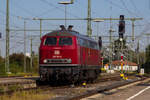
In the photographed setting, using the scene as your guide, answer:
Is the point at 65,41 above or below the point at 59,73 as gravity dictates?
above

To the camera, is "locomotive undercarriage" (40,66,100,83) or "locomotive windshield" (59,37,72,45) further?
"locomotive windshield" (59,37,72,45)

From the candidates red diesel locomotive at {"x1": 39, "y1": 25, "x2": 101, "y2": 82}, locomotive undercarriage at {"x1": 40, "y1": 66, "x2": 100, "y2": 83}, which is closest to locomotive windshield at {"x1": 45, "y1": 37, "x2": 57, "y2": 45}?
red diesel locomotive at {"x1": 39, "y1": 25, "x2": 101, "y2": 82}

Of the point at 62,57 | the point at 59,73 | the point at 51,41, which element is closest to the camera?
the point at 59,73

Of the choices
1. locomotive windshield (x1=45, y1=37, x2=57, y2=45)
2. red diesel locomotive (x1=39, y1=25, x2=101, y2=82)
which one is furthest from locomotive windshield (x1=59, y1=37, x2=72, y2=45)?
locomotive windshield (x1=45, y1=37, x2=57, y2=45)

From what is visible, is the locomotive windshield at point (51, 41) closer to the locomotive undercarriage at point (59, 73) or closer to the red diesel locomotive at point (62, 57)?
the red diesel locomotive at point (62, 57)

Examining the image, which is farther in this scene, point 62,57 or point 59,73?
point 62,57

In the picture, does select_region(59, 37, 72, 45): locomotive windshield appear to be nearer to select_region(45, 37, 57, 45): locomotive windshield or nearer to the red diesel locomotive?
the red diesel locomotive

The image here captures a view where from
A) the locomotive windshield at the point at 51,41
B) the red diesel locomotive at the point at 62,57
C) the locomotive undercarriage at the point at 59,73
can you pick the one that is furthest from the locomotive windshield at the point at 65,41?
the locomotive undercarriage at the point at 59,73

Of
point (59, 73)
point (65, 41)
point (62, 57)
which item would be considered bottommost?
point (59, 73)

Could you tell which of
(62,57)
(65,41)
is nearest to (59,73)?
(62,57)

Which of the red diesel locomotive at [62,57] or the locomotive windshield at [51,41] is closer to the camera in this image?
the red diesel locomotive at [62,57]

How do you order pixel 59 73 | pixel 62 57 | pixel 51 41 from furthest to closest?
1. pixel 51 41
2. pixel 62 57
3. pixel 59 73

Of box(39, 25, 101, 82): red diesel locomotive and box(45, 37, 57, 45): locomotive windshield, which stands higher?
box(45, 37, 57, 45): locomotive windshield

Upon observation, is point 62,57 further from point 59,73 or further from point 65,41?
point 65,41
